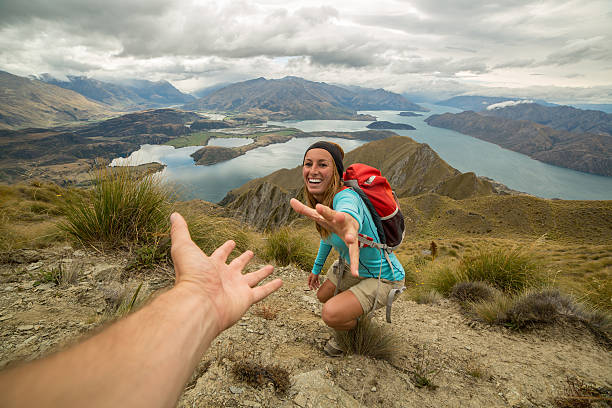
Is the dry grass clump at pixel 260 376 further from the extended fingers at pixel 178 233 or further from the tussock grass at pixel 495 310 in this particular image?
the tussock grass at pixel 495 310

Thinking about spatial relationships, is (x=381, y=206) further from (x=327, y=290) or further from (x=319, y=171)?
(x=327, y=290)

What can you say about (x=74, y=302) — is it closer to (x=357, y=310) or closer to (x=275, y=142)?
(x=357, y=310)

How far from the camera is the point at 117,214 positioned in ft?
12.8

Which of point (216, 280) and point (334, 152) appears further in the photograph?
point (334, 152)

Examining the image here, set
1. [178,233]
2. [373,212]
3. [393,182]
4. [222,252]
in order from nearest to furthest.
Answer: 1. [178,233]
2. [222,252]
3. [373,212]
4. [393,182]

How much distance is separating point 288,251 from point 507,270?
4316 mm

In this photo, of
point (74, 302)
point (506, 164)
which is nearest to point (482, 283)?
point (74, 302)

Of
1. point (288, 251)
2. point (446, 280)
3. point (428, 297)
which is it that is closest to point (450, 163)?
point (446, 280)

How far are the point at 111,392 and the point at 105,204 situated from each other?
13.0 feet

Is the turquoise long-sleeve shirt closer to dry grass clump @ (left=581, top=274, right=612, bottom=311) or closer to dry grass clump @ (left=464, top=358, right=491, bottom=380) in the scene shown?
dry grass clump @ (left=464, top=358, right=491, bottom=380)

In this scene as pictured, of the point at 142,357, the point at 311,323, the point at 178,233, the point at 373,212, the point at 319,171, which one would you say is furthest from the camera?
the point at 311,323

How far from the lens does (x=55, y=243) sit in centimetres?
405

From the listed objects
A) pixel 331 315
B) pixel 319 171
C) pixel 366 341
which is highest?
pixel 319 171

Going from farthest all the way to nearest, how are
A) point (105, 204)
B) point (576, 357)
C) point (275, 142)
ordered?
1. point (275, 142)
2. point (105, 204)
3. point (576, 357)
